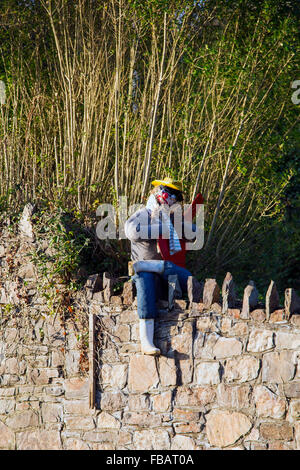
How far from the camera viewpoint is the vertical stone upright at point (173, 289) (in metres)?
6.14

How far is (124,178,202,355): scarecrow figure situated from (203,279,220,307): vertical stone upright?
36 centimetres

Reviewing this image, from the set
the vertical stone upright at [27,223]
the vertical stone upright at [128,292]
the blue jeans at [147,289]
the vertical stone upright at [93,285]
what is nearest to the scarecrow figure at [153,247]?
the blue jeans at [147,289]

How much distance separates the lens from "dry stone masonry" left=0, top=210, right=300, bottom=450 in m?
5.62

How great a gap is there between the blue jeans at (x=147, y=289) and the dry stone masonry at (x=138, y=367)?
5.9 inches

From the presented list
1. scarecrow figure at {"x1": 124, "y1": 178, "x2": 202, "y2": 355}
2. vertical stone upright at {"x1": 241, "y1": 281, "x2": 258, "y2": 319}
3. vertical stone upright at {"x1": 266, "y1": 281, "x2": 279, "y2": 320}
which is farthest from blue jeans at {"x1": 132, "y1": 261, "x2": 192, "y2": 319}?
vertical stone upright at {"x1": 266, "y1": 281, "x2": 279, "y2": 320}

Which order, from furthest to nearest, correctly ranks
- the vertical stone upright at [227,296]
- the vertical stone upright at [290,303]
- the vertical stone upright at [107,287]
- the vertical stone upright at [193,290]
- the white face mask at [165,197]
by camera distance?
the vertical stone upright at [107,287]
the white face mask at [165,197]
the vertical stone upright at [193,290]
the vertical stone upright at [227,296]
the vertical stone upright at [290,303]

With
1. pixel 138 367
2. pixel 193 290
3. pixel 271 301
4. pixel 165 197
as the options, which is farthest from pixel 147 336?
pixel 165 197

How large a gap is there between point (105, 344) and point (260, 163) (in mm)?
3005

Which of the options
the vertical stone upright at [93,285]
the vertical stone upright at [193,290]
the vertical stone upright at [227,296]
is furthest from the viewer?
the vertical stone upright at [93,285]

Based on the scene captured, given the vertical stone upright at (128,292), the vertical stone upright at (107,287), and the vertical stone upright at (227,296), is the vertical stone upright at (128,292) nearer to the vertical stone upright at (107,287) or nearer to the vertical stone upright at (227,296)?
the vertical stone upright at (107,287)

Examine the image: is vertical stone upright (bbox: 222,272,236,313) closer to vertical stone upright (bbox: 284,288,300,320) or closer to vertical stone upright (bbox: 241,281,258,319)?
vertical stone upright (bbox: 241,281,258,319)

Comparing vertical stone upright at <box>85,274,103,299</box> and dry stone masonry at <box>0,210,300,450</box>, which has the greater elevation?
vertical stone upright at <box>85,274,103,299</box>

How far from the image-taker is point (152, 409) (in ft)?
20.2

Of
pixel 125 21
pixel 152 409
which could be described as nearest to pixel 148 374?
pixel 152 409
